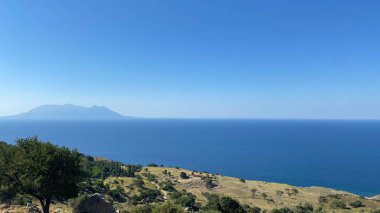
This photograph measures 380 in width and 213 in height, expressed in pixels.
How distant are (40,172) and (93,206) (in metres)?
5.94

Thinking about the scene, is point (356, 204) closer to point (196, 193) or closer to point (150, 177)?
point (196, 193)

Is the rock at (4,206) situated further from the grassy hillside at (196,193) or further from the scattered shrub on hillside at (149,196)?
the scattered shrub on hillside at (149,196)

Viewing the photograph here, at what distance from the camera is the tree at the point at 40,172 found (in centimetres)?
3072

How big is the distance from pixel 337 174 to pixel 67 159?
165 meters

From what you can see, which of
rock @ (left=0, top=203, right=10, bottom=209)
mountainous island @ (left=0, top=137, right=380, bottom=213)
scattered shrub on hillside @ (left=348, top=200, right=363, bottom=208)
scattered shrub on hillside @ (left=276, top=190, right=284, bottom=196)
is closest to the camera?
mountainous island @ (left=0, top=137, right=380, bottom=213)

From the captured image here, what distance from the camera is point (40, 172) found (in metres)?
30.9

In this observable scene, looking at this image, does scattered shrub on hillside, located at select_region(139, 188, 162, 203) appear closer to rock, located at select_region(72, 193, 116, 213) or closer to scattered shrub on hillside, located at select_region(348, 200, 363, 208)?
rock, located at select_region(72, 193, 116, 213)

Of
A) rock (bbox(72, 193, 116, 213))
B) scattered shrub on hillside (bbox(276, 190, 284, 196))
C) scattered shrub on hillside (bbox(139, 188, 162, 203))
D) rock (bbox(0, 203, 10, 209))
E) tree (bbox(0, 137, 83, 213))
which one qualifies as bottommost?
scattered shrub on hillside (bbox(276, 190, 284, 196))

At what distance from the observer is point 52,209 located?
37.1 meters

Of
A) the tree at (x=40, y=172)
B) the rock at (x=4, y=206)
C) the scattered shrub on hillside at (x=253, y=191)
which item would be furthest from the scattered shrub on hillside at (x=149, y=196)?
the tree at (x=40, y=172)

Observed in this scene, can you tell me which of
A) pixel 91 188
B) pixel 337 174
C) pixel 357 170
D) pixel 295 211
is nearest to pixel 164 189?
pixel 91 188

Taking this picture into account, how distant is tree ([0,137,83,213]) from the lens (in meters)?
30.7

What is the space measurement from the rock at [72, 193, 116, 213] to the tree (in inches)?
76.2

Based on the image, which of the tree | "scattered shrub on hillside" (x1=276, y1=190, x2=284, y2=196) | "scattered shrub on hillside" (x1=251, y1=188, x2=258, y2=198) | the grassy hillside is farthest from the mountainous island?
"scattered shrub on hillside" (x1=276, y1=190, x2=284, y2=196)
